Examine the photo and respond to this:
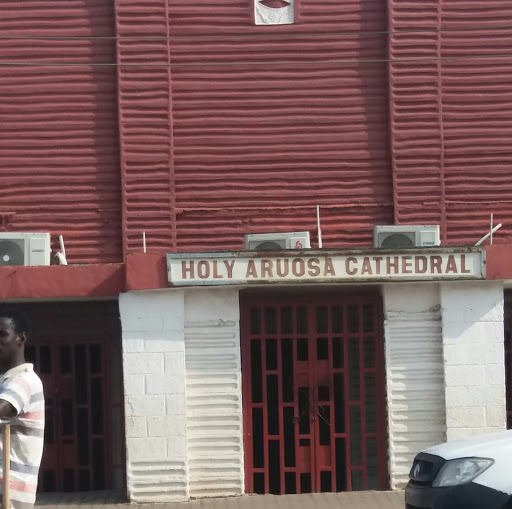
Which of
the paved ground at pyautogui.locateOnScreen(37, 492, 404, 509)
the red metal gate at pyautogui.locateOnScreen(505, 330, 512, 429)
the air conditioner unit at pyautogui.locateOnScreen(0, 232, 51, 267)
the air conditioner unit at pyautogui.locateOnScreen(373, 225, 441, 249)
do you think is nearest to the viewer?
the paved ground at pyautogui.locateOnScreen(37, 492, 404, 509)

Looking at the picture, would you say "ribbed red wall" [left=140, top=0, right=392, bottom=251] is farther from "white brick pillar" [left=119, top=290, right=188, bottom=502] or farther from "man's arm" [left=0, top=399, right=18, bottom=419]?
"man's arm" [left=0, top=399, right=18, bottom=419]

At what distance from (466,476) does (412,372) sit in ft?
13.8

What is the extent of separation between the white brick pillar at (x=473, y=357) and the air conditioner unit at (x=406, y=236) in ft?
1.93

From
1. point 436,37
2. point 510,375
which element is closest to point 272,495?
point 510,375

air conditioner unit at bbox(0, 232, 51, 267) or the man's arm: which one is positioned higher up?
air conditioner unit at bbox(0, 232, 51, 267)

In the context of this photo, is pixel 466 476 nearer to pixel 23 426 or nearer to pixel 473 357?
pixel 23 426

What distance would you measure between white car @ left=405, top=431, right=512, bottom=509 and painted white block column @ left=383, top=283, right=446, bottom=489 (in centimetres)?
355

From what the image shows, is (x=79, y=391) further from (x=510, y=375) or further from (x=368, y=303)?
(x=510, y=375)

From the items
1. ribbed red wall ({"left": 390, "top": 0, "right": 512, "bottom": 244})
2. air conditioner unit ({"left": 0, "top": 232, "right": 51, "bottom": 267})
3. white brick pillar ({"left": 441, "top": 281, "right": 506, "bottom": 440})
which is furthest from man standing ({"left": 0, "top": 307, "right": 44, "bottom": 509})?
ribbed red wall ({"left": 390, "top": 0, "right": 512, "bottom": 244})

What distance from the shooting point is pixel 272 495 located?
438 inches

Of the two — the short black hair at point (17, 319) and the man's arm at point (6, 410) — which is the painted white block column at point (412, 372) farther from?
the man's arm at point (6, 410)

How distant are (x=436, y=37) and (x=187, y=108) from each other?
2.92 m

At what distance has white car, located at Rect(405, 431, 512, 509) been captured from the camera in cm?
671

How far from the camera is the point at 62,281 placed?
1084 centimetres
